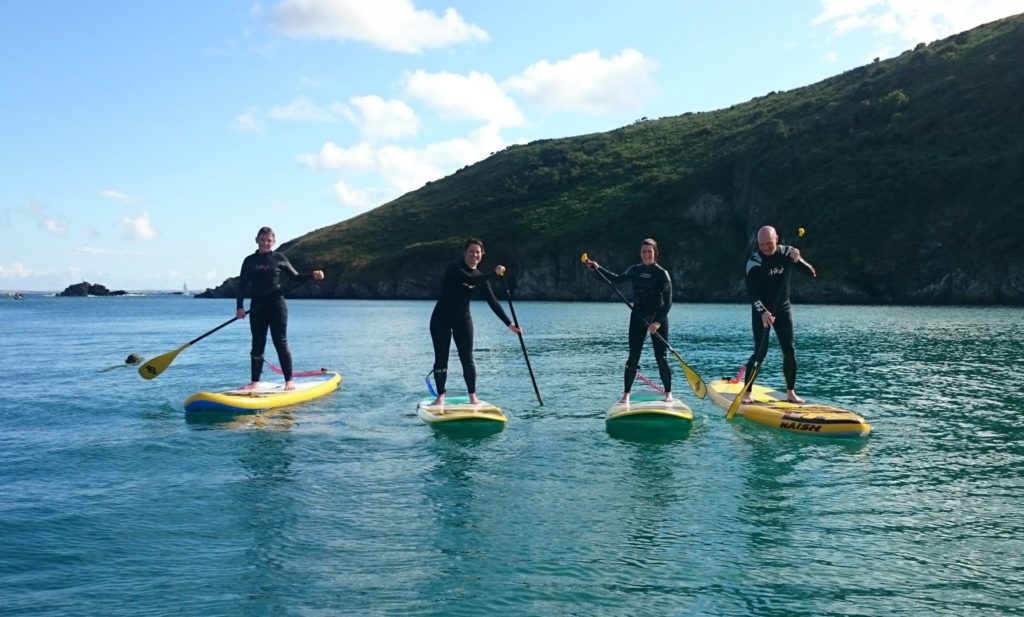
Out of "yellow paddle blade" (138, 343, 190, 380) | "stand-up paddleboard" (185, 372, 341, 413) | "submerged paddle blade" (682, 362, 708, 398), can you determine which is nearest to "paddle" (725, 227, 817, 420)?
"submerged paddle blade" (682, 362, 708, 398)

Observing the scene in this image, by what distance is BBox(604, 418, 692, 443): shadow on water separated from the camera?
13711mm

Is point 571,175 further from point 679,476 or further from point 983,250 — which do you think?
point 679,476

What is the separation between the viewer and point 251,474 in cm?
1081

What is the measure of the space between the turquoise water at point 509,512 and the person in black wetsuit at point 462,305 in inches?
65.5

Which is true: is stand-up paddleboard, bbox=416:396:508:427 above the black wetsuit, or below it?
below

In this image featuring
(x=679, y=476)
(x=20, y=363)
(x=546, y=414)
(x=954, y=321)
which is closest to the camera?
(x=679, y=476)

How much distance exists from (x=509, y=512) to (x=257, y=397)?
9.37m

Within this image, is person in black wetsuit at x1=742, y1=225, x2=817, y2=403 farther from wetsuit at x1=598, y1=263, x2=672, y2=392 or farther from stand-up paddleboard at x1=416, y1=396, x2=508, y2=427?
stand-up paddleboard at x1=416, y1=396, x2=508, y2=427

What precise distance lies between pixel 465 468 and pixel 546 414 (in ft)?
16.9

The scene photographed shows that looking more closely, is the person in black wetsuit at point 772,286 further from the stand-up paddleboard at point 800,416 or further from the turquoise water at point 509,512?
the turquoise water at point 509,512

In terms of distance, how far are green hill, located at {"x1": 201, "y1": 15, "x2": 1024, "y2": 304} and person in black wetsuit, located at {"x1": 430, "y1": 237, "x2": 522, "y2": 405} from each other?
237 ft

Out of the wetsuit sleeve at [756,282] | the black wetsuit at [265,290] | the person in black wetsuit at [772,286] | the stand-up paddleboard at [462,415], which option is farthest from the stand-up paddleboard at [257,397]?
the wetsuit sleeve at [756,282]

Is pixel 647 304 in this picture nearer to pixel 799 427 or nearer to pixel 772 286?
pixel 772 286

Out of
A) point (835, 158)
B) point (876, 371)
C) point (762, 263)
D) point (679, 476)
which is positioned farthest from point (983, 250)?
point (679, 476)
